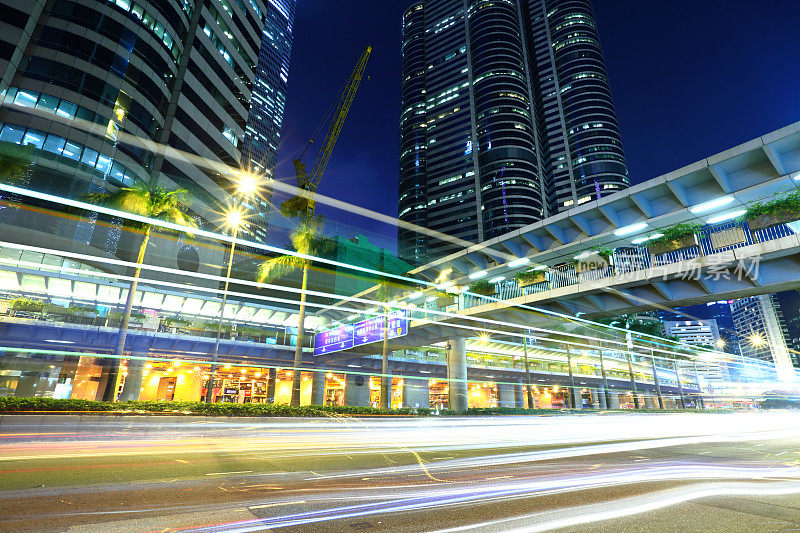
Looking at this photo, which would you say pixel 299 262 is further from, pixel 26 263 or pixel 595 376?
pixel 595 376

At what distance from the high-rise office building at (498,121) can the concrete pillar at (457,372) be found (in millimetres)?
99158

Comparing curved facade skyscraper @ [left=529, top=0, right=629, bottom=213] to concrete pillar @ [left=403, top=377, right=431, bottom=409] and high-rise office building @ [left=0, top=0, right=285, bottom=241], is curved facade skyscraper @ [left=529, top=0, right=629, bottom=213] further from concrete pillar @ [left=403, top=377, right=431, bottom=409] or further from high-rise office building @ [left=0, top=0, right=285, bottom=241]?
high-rise office building @ [left=0, top=0, right=285, bottom=241]

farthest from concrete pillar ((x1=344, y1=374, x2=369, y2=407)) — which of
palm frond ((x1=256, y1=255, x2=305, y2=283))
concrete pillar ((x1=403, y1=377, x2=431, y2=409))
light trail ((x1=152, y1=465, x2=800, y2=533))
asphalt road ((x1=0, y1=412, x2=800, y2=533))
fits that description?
light trail ((x1=152, y1=465, x2=800, y2=533))

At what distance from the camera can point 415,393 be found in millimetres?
49594

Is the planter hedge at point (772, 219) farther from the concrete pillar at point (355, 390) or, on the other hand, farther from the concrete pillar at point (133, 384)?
the concrete pillar at point (355, 390)

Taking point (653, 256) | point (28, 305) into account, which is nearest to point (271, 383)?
point (28, 305)

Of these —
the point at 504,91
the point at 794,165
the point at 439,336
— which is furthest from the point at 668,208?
the point at 504,91

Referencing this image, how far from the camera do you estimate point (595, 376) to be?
61.6 meters

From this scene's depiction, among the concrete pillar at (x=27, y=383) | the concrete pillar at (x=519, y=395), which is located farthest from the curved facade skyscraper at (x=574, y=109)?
the concrete pillar at (x=27, y=383)

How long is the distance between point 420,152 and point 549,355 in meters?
126

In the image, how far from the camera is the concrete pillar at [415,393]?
48562mm

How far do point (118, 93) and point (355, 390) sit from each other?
150ft

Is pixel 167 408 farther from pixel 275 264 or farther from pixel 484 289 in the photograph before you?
pixel 484 289

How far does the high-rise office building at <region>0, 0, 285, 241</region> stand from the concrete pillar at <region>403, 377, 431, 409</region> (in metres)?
39.0
